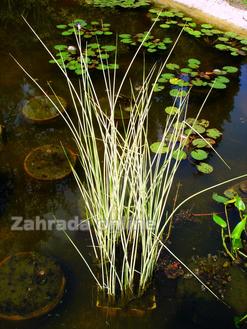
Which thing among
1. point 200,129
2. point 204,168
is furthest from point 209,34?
point 204,168

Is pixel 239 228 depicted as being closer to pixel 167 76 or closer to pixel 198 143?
pixel 198 143

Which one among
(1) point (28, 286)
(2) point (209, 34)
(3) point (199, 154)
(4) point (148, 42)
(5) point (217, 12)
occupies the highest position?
(5) point (217, 12)

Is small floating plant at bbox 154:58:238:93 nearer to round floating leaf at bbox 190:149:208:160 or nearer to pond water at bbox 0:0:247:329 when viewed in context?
pond water at bbox 0:0:247:329

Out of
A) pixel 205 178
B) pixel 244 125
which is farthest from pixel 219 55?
pixel 205 178

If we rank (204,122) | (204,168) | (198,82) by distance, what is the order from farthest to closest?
1. (198,82)
2. (204,122)
3. (204,168)

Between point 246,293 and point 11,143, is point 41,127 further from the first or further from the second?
point 246,293

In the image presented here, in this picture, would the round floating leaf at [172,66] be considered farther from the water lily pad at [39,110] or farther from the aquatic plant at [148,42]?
the water lily pad at [39,110]

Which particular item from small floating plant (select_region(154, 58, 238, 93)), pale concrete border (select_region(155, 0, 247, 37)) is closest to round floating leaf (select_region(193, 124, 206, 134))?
small floating plant (select_region(154, 58, 238, 93))

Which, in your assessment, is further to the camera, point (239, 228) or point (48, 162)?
point (48, 162)
